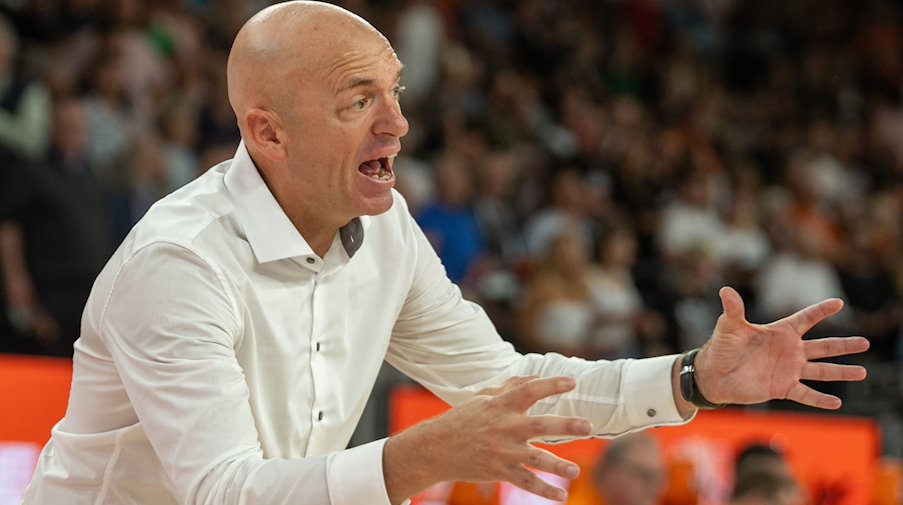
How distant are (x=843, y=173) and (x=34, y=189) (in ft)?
30.5

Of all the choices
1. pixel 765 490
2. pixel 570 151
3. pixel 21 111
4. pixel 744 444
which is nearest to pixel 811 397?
pixel 765 490

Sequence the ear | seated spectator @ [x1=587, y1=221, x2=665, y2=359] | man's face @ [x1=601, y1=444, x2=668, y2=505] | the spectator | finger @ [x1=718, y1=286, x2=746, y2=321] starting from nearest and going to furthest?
1. finger @ [x1=718, y1=286, x2=746, y2=321]
2. the ear
3. man's face @ [x1=601, y1=444, x2=668, y2=505]
4. the spectator
5. seated spectator @ [x1=587, y1=221, x2=665, y2=359]

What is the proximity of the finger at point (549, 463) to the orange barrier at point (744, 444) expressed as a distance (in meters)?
4.57

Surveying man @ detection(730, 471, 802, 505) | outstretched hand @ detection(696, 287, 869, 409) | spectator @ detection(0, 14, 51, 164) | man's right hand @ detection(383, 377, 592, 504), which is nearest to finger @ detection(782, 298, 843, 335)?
outstretched hand @ detection(696, 287, 869, 409)

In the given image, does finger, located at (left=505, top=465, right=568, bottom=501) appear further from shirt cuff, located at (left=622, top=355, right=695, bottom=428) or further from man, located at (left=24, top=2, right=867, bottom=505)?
shirt cuff, located at (left=622, top=355, right=695, bottom=428)

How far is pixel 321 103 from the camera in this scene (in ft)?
9.82

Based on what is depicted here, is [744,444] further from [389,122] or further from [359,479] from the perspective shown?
[359,479]

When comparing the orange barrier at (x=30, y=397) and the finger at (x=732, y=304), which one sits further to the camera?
the orange barrier at (x=30, y=397)

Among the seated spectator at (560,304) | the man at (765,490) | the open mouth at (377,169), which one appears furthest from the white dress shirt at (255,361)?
the seated spectator at (560,304)

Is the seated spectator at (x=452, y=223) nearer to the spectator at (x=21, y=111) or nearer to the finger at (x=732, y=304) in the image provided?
the spectator at (x=21, y=111)

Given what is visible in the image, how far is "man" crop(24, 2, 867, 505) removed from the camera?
8.66 feet

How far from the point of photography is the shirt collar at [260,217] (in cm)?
300

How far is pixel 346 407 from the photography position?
3189mm

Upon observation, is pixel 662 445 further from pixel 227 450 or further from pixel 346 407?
pixel 227 450
